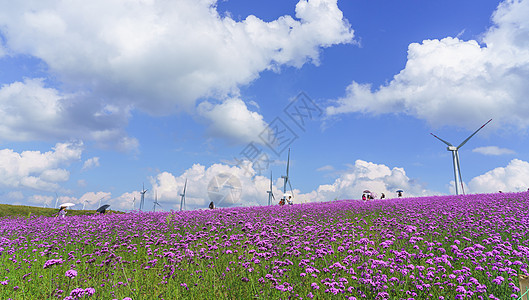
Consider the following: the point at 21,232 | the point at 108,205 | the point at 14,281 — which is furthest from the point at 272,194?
the point at 14,281

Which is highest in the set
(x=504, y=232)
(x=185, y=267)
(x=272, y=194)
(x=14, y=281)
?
(x=272, y=194)

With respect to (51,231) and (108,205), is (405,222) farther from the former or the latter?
(108,205)

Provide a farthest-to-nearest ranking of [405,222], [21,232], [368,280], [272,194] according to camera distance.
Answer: [272,194], [21,232], [405,222], [368,280]

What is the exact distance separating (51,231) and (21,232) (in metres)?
1.96

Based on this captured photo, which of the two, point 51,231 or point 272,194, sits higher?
point 272,194

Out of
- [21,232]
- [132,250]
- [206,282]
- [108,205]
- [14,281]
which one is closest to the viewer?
[206,282]

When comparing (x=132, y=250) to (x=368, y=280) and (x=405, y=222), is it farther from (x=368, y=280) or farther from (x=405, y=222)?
(x=405, y=222)

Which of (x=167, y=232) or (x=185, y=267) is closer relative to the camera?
(x=185, y=267)

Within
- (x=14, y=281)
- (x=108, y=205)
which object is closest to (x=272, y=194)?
(x=108, y=205)

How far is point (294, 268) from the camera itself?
6.39 meters

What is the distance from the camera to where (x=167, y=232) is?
1052 cm

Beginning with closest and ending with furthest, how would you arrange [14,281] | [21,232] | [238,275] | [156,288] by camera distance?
[238,275], [156,288], [14,281], [21,232]

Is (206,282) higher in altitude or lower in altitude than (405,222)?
lower

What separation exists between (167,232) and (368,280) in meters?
7.46
